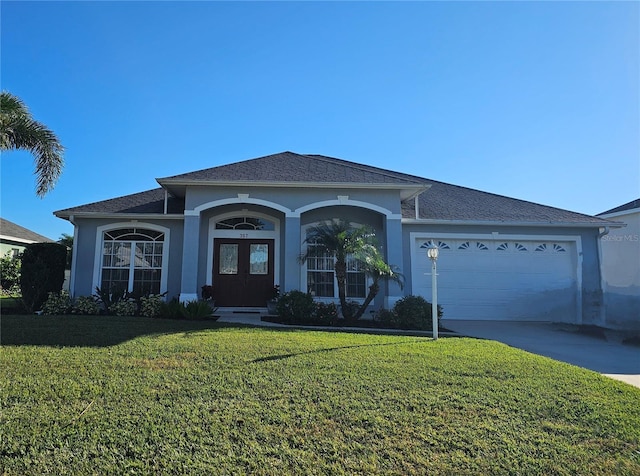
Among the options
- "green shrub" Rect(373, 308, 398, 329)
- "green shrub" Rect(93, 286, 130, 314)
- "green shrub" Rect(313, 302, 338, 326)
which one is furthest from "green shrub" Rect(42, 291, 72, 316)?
"green shrub" Rect(373, 308, 398, 329)

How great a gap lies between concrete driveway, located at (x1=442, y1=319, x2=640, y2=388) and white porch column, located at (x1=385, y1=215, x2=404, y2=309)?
5.73ft

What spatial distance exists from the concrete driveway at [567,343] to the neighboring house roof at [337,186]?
353cm

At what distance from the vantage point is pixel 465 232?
42.2 ft

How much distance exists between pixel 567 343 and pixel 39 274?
13953 mm

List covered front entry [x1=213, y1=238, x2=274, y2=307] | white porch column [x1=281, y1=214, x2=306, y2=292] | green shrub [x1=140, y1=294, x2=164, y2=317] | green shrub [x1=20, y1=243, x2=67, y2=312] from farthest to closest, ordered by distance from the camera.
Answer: covered front entry [x1=213, y1=238, x2=274, y2=307], white porch column [x1=281, y1=214, x2=306, y2=292], green shrub [x1=20, y1=243, x2=67, y2=312], green shrub [x1=140, y1=294, x2=164, y2=317]

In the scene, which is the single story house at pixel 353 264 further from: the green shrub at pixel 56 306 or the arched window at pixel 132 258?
the green shrub at pixel 56 306

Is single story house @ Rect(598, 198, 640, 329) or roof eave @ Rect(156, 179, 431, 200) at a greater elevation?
roof eave @ Rect(156, 179, 431, 200)

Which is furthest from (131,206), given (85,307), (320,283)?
(320,283)

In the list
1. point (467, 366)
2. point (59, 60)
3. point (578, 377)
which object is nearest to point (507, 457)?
point (467, 366)

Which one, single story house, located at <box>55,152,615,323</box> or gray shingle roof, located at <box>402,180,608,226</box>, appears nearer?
single story house, located at <box>55,152,615,323</box>

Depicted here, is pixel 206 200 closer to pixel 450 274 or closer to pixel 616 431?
pixel 450 274

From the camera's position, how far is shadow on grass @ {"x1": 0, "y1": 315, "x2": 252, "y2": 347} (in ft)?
21.7

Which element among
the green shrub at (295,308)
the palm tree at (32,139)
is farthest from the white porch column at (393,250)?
the palm tree at (32,139)

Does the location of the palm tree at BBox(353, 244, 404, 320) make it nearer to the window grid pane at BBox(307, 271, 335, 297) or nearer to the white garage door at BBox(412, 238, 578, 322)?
the window grid pane at BBox(307, 271, 335, 297)
